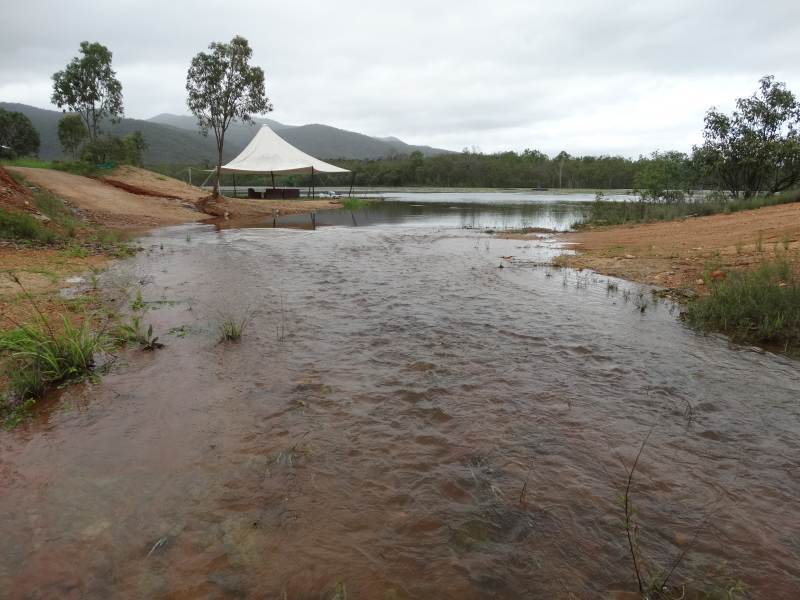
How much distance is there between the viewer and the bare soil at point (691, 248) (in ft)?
26.7

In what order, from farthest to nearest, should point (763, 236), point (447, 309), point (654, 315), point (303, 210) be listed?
point (303, 210), point (763, 236), point (447, 309), point (654, 315)

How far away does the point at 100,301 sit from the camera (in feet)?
21.6

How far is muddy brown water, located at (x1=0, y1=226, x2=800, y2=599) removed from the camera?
2.23 m

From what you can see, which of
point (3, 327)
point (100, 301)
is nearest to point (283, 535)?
point (3, 327)

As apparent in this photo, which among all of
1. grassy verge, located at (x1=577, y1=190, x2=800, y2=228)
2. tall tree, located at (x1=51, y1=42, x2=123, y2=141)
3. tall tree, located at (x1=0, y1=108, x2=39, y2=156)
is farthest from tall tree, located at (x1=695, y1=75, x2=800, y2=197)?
tall tree, located at (x1=0, y1=108, x2=39, y2=156)

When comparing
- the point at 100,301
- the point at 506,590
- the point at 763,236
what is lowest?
the point at 506,590

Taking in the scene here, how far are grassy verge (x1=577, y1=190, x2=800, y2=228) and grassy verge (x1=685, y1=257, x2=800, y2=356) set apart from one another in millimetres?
10949

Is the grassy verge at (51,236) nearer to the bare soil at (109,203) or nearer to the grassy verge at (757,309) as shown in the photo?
the bare soil at (109,203)

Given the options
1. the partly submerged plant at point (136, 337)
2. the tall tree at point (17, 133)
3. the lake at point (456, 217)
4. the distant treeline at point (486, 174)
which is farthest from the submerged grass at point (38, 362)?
the distant treeline at point (486, 174)

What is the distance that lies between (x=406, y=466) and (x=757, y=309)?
518cm

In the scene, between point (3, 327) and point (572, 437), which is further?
point (3, 327)

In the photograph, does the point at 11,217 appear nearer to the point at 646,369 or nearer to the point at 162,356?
the point at 162,356

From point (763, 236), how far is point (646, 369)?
7421 millimetres

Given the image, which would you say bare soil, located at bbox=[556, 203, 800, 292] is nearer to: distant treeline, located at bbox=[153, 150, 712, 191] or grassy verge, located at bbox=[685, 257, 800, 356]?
grassy verge, located at bbox=[685, 257, 800, 356]
